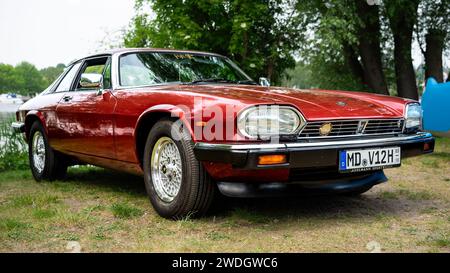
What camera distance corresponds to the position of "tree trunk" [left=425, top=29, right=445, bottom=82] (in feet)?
41.9

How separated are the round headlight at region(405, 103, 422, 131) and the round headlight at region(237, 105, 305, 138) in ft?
3.72

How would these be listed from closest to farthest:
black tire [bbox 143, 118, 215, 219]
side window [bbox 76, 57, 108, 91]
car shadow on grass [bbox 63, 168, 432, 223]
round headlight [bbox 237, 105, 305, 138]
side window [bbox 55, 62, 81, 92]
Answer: round headlight [bbox 237, 105, 305, 138], black tire [bbox 143, 118, 215, 219], car shadow on grass [bbox 63, 168, 432, 223], side window [bbox 76, 57, 108, 91], side window [bbox 55, 62, 81, 92]

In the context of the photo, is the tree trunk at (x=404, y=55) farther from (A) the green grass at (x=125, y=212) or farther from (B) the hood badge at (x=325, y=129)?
(A) the green grass at (x=125, y=212)

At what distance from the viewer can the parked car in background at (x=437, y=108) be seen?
282 inches

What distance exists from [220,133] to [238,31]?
28.1ft

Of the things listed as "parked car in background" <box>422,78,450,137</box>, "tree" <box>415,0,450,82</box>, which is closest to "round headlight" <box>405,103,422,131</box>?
"parked car in background" <box>422,78,450,137</box>

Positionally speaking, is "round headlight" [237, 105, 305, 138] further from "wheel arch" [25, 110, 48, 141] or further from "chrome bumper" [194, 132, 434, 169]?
"wheel arch" [25, 110, 48, 141]

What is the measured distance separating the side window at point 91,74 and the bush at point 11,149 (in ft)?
9.00

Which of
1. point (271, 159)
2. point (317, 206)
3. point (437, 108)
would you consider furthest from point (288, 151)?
point (437, 108)

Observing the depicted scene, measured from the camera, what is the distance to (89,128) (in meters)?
4.66

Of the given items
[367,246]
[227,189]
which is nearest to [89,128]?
[227,189]

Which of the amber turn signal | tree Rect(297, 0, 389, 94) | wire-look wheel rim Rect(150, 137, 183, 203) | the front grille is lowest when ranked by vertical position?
wire-look wheel rim Rect(150, 137, 183, 203)
